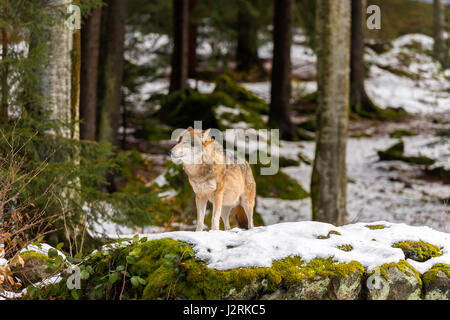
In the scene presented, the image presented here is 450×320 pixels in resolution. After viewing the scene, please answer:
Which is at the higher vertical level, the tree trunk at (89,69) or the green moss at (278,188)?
the tree trunk at (89,69)

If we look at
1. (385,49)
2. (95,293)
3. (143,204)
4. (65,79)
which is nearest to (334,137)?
(143,204)

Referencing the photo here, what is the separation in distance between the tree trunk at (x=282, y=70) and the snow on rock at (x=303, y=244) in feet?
45.4

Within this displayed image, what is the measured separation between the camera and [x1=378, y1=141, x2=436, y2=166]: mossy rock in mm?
17844

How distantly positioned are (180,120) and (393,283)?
13912 millimetres

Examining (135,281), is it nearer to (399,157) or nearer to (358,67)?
(399,157)

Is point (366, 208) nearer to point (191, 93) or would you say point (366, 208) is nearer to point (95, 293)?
point (191, 93)

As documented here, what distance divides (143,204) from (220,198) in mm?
3969

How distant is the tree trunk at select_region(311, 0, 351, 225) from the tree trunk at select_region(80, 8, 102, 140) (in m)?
5.38

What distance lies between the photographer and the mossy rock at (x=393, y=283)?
169 inches

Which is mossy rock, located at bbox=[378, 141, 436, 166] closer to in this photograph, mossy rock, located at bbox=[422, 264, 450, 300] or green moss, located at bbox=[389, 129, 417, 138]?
green moss, located at bbox=[389, 129, 417, 138]

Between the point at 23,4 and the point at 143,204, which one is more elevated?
the point at 23,4

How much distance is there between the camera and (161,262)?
448 cm

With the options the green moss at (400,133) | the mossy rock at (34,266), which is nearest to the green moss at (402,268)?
the mossy rock at (34,266)

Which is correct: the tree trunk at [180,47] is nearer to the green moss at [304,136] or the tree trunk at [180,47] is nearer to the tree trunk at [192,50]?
the tree trunk at [192,50]
